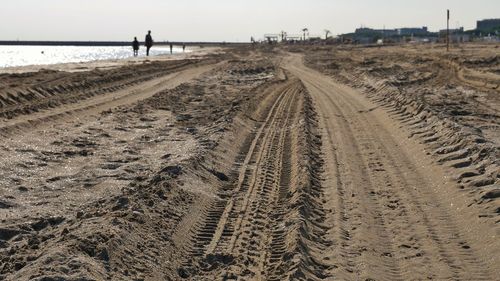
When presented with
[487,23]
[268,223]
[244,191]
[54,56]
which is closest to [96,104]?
[244,191]

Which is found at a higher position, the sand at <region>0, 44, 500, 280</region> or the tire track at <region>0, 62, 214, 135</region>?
the tire track at <region>0, 62, 214, 135</region>

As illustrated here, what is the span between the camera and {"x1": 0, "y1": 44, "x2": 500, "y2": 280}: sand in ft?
21.0

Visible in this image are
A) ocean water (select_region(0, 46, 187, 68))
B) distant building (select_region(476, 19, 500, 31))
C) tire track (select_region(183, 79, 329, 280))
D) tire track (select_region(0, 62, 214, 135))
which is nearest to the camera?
tire track (select_region(183, 79, 329, 280))

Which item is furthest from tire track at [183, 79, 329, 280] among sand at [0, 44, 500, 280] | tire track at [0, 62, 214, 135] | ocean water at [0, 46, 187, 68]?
ocean water at [0, 46, 187, 68]

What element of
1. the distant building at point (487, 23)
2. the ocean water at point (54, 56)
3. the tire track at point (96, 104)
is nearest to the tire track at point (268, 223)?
the tire track at point (96, 104)

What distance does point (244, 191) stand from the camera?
936 centimetres

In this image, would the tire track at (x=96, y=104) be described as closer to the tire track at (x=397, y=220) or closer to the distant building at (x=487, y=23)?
the tire track at (x=397, y=220)

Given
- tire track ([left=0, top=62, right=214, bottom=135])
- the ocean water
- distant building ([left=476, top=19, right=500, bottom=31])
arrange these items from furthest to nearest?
1. distant building ([left=476, top=19, right=500, bottom=31])
2. the ocean water
3. tire track ([left=0, top=62, right=214, bottom=135])

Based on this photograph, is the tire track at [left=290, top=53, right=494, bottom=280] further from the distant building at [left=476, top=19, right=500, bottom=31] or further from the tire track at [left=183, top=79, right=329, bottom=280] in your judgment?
the distant building at [left=476, top=19, right=500, bottom=31]

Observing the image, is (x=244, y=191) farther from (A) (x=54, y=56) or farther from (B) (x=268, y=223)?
(A) (x=54, y=56)

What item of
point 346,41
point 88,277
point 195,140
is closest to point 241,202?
point 88,277

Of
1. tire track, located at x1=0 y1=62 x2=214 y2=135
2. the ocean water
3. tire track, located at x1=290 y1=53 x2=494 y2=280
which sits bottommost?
tire track, located at x1=290 y1=53 x2=494 y2=280

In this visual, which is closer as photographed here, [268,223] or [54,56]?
[268,223]

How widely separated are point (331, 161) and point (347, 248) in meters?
4.57
